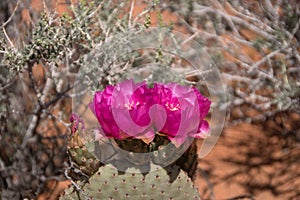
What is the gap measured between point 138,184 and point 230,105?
115 inches

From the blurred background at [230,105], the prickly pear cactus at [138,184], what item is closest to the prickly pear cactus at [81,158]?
the prickly pear cactus at [138,184]

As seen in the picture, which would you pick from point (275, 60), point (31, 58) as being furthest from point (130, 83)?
point (275, 60)

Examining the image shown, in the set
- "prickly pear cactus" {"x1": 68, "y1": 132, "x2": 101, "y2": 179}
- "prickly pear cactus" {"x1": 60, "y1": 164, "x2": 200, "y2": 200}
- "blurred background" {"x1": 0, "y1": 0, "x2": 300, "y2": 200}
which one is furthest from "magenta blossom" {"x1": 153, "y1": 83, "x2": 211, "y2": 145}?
"blurred background" {"x1": 0, "y1": 0, "x2": 300, "y2": 200}

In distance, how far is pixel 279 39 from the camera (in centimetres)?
448

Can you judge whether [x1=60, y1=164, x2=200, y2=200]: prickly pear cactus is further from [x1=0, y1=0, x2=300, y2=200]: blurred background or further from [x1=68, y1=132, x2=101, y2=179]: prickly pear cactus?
[x1=0, y1=0, x2=300, y2=200]: blurred background

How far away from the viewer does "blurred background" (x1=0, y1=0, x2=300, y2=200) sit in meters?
4.05

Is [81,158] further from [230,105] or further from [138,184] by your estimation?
[230,105]

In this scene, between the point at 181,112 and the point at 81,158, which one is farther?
the point at 81,158

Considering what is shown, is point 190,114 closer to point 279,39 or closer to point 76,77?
point 76,77

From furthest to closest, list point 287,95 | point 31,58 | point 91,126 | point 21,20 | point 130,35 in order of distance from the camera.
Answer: point 287,95
point 21,20
point 130,35
point 31,58
point 91,126

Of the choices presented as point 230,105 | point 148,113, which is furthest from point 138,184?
point 230,105

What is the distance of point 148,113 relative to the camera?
5.82 feet

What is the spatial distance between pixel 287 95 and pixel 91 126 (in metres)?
2.37

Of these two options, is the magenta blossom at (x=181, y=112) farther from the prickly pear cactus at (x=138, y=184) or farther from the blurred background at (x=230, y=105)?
the blurred background at (x=230, y=105)
